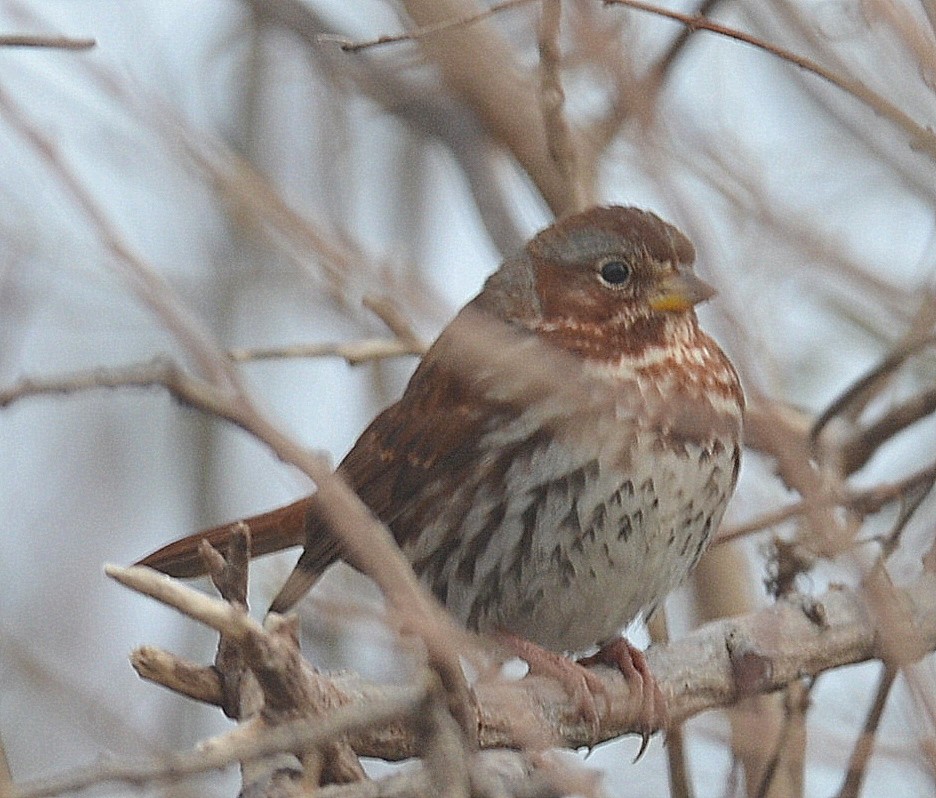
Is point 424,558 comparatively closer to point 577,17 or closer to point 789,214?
point 789,214

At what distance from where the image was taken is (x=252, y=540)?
13.3ft

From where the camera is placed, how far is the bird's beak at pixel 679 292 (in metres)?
3.64

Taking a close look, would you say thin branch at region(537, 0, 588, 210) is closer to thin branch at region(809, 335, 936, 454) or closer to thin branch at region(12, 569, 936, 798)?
thin branch at region(809, 335, 936, 454)

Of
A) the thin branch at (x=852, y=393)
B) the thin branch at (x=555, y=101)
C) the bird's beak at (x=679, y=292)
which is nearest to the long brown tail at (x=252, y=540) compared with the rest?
the bird's beak at (x=679, y=292)

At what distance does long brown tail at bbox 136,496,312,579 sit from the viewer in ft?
12.8

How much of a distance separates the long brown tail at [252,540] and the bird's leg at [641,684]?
0.80 m

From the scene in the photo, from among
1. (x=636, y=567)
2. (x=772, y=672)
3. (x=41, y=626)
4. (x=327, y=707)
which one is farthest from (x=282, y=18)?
(x=327, y=707)

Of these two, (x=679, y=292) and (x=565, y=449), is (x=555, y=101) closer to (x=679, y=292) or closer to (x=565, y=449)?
(x=679, y=292)

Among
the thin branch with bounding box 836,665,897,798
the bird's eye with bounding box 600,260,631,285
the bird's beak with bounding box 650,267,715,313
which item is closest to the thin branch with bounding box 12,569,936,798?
the thin branch with bounding box 836,665,897,798

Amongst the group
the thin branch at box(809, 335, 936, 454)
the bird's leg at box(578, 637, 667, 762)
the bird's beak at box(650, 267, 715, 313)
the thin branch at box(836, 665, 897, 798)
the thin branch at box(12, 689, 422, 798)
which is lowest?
the thin branch at box(12, 689, 422, 798)

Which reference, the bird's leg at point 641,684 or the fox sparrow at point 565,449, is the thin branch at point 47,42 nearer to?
the fox sparrow at point 565,449

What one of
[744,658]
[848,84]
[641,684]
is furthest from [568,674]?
[848,84]

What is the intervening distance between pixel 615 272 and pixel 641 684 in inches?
37.7

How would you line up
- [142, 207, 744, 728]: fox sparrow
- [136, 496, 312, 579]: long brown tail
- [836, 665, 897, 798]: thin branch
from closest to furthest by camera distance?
[836, 665, 897, 798]: thin branch → [142, 207, 744, 728]: fox sparrow → [136, 496, 312, 579]: long brown tail
